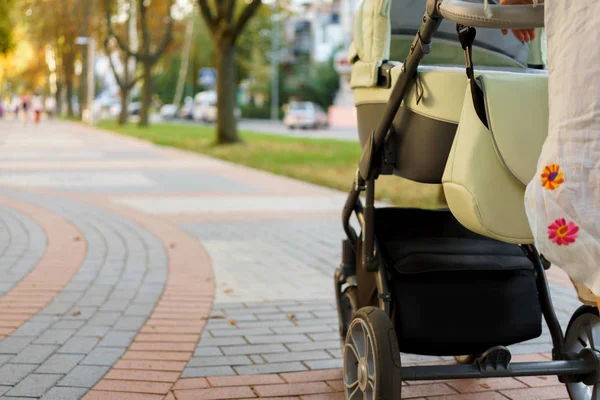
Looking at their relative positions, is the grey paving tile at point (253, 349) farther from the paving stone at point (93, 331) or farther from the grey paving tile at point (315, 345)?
the paving stone at point (93, 331)

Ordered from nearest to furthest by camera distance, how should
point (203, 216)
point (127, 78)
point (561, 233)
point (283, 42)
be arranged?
1. point (561, 233)
2. point (203, 216)
3. point (127, 78)
4. point (283, 42)

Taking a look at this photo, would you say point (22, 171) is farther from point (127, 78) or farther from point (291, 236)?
point (127, 78)

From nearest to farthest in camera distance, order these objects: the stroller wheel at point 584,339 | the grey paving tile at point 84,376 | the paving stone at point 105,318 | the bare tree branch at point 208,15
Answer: the stroller wheel at point 584,339 → the grey paving tile at point 84,376 → the paving stone at point 105,318 → the bare tree branch at point 208,15

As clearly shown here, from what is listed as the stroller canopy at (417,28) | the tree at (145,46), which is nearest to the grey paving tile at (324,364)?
the stroller canopy at (417,28)

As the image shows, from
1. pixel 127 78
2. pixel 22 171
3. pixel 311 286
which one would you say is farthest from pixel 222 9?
pixel 127 78

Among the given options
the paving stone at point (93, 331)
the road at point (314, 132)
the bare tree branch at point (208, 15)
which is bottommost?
the road at point (314, 132)

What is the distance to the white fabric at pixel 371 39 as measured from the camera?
3.44 metres

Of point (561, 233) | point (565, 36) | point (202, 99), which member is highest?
point (565, 36)

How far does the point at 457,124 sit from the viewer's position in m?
2.96

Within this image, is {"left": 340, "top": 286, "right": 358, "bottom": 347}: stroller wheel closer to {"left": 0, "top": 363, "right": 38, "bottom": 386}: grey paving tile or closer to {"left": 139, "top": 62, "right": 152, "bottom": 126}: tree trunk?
{"left": 0, "top": 363, "right": 38, "bottom": 386}: grey paving tile

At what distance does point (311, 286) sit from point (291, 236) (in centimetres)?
231

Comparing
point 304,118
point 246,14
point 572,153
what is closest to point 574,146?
point 572,153

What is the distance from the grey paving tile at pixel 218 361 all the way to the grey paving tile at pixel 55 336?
74cm

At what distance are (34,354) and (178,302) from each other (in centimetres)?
135
